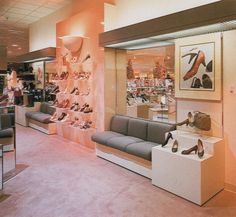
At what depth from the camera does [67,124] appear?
6.41 m

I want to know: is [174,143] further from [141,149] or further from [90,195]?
[90,195]

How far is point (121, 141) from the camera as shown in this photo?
444 centimetres

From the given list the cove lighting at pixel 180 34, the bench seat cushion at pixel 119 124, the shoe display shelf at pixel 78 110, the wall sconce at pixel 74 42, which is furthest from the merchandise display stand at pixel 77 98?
the cove lighting at pixel 180 34

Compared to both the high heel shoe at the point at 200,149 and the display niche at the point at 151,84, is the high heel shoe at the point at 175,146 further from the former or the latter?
the display niche at the point at 151,84

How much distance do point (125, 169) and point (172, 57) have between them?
2.22 meters

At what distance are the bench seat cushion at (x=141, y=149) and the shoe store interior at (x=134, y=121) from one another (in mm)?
18

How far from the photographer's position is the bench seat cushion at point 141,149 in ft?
12.5

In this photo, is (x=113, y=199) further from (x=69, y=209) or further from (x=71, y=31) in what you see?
(x=71, y=31)

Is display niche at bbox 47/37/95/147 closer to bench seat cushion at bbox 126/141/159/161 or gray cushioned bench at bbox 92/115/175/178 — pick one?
gray cushioned bench at bbox 92/115/175/178

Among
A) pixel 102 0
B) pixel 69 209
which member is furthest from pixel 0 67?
pixel 69 209

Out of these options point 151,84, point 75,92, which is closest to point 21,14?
point 75,92

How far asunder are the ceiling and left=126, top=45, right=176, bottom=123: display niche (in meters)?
3.15

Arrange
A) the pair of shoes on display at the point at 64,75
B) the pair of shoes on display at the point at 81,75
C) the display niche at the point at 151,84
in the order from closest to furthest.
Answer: the display niche at the point at 151,84, the pair of shoes on display at the point at 81,75, the pair of shoes on display at the point at 64,75

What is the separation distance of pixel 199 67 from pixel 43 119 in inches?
200
